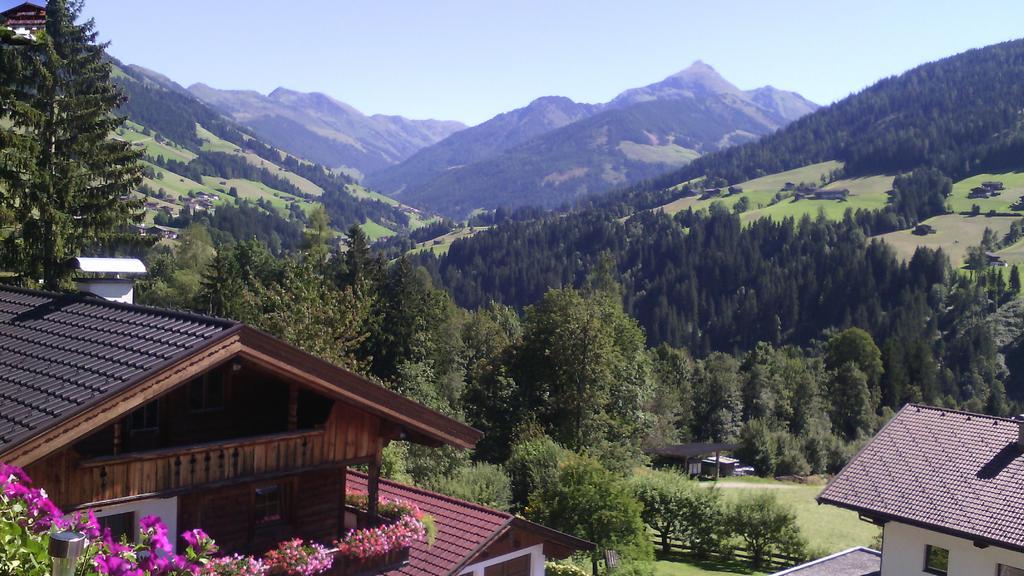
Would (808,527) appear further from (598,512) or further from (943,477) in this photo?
(943,477)

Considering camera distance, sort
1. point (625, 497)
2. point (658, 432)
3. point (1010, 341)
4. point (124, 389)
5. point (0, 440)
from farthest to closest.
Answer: point (1010, 341) < point (658, 432) < point (625, 497) < point (124, 389) < point (0, 440)

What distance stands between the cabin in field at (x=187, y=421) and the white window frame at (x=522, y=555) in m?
3.94

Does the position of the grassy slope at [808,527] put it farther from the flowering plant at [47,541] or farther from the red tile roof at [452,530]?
the flowering plant at [47,541]

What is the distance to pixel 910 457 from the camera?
965 inches

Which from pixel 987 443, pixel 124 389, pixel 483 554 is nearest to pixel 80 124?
pixel 483 554

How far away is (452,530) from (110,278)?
7650mm

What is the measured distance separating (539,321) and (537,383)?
11.2ft

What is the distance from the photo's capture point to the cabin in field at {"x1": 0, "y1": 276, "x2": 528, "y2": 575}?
8.95 metres

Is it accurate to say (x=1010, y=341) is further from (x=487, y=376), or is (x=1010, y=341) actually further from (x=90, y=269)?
(x=90, y=269)

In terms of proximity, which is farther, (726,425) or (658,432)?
(726,425)

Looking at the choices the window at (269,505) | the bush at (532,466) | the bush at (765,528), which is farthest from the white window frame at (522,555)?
the bush at (765,528)

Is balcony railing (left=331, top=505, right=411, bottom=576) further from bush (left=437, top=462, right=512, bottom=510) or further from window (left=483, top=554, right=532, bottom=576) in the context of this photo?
bush (left=437, top=462, right=512, bottom=510)

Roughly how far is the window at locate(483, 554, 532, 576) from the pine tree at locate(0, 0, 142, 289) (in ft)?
55.6

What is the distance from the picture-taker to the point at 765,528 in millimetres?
39219
